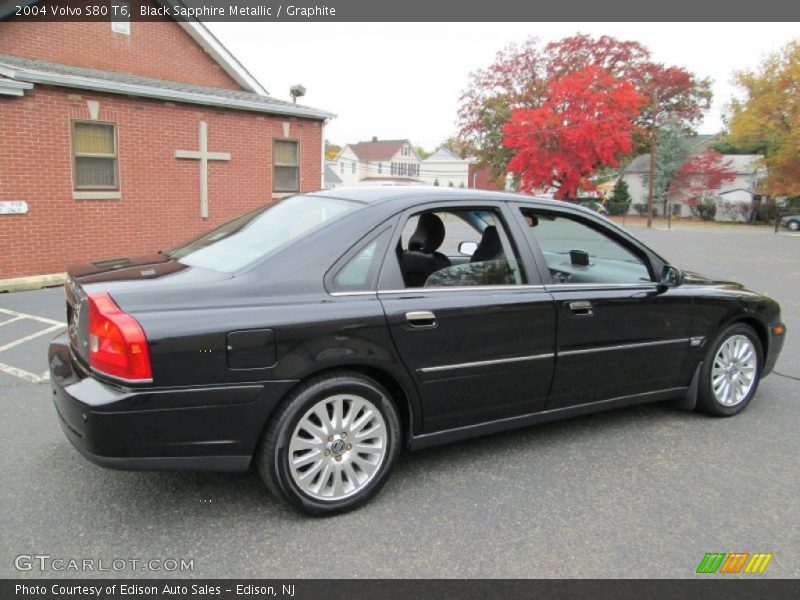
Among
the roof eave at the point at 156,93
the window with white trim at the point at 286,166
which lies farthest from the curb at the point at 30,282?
the window with white trim at the point at 286,166

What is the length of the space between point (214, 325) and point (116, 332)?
1.29 ft

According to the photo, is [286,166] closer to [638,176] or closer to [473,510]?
[473,510]

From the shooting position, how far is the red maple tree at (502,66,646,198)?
34.0 m

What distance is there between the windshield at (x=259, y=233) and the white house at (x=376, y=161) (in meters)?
73.0

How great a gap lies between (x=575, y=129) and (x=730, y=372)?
32.2 metres

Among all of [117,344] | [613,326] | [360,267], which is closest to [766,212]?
[613,326]

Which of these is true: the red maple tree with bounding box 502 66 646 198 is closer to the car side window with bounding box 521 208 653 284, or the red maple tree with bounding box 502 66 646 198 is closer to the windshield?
the car side window with bounding box 521 208 653 284

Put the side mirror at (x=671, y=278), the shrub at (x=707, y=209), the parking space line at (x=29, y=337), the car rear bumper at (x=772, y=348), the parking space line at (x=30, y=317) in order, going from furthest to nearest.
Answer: the shrub at (x=707, y=209) → the parking space line at (x=30, y=317) → the parking space line at (x=29, y=337) → the car rear bumper at (x=772, y=348) → the side mirror at (x=671, y=278)

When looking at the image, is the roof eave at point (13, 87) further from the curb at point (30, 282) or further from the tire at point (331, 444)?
the tire at point (331, 444)

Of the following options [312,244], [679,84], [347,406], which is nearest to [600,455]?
[347,406]

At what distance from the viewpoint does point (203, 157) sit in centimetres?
1230

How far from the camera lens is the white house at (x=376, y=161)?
77.2m

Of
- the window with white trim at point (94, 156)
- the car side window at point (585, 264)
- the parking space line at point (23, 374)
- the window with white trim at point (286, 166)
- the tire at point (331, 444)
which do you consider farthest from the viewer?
the window with white trim at point (286, 166)

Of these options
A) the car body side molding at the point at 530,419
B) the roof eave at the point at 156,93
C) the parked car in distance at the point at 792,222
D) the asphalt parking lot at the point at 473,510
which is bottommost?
the asphalt parking lot at the point at 473,510
